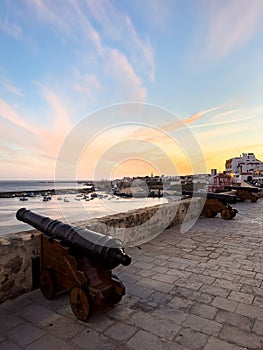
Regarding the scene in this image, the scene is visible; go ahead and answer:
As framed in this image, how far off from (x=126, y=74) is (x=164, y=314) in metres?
8.48

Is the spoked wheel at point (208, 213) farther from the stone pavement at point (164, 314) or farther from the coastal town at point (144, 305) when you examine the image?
the stone pavement at point (164, 314)

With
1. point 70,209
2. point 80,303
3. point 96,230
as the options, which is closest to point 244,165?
point 70,209

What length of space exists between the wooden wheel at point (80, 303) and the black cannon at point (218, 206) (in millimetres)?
6329

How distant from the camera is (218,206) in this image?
305 inches

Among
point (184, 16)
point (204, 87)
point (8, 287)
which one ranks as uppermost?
point (184, 16)

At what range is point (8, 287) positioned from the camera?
258 centimetres

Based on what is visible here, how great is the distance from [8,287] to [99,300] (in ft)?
3.79

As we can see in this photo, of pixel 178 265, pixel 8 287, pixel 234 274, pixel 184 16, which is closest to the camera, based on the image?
pixel 8 287

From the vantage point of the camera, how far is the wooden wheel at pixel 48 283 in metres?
2.52

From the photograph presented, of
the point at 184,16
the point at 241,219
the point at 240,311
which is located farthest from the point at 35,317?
the point at 184,16

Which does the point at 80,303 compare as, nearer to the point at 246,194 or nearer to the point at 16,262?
the point at 16,262

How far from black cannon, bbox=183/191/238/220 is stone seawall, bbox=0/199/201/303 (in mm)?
700

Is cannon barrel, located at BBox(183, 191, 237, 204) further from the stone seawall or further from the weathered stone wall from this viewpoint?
the weathered stone wall

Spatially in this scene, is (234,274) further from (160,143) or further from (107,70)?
(107,70)
